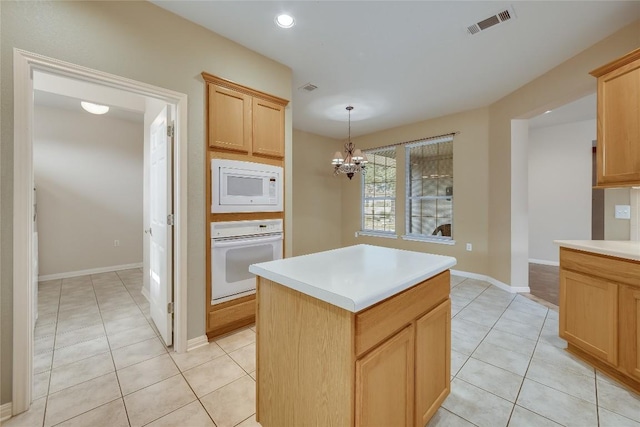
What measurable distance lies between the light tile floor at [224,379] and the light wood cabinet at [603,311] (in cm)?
14

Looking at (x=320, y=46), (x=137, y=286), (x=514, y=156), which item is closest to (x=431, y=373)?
(x=320, y=46)

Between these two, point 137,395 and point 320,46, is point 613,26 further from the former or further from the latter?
point 137,395

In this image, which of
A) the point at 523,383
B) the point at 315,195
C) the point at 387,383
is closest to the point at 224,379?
the point at 387,383

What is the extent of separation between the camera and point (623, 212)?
7.97 feet

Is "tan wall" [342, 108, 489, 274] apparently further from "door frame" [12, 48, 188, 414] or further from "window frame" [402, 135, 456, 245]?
"door frame" [12, 48, 188, 414]

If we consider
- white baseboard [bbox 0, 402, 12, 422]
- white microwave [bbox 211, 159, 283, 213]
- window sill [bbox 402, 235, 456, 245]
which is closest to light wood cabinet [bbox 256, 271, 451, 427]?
white microwave [bbox 211, 159, 283, 213]

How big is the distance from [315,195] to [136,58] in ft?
13.6

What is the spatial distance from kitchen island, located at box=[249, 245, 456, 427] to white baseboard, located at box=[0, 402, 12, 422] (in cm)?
150

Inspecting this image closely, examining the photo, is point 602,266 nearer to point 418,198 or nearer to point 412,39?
point 412,39

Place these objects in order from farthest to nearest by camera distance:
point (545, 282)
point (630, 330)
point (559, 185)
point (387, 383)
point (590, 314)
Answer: point (559, 185) < point (545, 282) < point (590, 314) < point (630, 330) < point (387, 383)

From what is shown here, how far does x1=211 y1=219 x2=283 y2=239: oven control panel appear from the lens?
2.33 m

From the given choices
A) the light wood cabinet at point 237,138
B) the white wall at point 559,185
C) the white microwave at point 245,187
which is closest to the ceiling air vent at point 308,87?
the light wood cabinet at point 237,138

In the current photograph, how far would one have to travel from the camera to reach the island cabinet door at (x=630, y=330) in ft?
5.48

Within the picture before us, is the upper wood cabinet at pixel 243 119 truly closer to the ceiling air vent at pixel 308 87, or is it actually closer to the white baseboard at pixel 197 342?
the ceiling air vent at pixel 308 87
